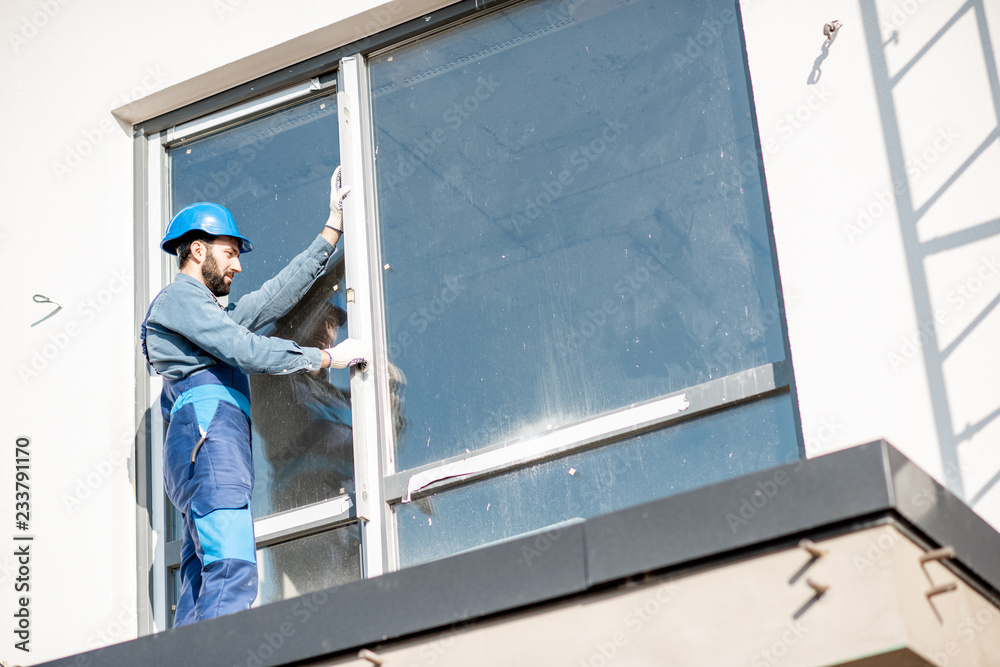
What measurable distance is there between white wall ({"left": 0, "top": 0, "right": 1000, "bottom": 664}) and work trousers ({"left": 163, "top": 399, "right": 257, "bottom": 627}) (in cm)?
69

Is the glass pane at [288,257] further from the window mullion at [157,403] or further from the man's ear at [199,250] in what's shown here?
the man's ear at [199,250]

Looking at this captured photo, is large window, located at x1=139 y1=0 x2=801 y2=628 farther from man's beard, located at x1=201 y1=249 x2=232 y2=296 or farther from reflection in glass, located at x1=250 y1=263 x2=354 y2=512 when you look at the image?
man's beard, located at x1=201 y1=249 x2=232 y2=296

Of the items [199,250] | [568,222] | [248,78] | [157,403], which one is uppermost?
[248,78]

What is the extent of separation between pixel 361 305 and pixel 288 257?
0.45m

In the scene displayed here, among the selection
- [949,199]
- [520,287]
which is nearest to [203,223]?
[520,287]

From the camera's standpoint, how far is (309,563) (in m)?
4.79

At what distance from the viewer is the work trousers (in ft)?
14.4

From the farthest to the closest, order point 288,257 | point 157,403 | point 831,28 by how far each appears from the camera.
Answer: point 157,403, point 288,257, point 831,28

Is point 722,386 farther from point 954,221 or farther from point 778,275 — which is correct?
point 954,221

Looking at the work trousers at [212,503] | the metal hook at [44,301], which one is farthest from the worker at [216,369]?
the metal hook at [44,301]

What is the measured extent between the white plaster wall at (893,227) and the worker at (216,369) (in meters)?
1.71

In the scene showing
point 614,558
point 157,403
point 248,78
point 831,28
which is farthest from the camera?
point 248,78

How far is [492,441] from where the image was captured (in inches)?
182

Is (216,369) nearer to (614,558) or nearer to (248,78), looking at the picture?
(248,78)
